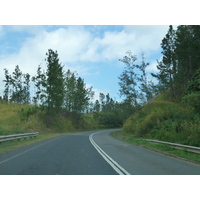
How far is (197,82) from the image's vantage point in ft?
78.0

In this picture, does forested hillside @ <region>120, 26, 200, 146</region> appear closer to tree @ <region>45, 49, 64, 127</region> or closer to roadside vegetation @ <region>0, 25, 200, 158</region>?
roadside vegetation @ <region>0, 25, 200, 158</region>

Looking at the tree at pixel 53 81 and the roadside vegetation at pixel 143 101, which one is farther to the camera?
the tree at pixel 53 81

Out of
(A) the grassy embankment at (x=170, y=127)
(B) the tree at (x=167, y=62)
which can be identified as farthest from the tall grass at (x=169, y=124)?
(B) the tree at (x=167, y=62)

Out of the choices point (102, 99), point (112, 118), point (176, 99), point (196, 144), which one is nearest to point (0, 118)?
point (176, 99)

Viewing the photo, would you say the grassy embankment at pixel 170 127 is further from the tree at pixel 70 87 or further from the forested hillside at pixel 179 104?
the tree at pixel 70 87

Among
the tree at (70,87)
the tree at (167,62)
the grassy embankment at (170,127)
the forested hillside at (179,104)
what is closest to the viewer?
the grassy embankment at (170,127)

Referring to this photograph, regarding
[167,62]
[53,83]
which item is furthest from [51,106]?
[167,62]

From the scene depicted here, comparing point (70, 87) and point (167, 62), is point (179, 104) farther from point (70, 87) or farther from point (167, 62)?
point (70, 87)

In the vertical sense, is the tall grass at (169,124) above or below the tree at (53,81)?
below

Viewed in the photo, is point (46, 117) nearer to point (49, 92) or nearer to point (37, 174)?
point (49, 92)

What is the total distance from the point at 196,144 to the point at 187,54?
22.8 metres

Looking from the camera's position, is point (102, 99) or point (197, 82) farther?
point (102, 99)

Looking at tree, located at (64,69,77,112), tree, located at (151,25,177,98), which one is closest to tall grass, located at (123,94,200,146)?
tree, located at (151,25,177,98)

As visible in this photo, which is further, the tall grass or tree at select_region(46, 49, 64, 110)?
tree at select_region(46, 49, 64, 110)
